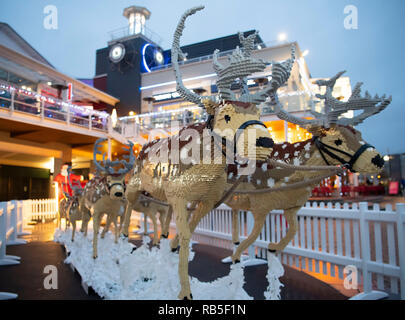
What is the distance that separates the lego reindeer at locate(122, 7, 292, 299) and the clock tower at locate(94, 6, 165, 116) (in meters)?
18.8

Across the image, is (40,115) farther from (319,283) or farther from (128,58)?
(319,283)

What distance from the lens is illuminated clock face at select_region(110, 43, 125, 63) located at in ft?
69.2

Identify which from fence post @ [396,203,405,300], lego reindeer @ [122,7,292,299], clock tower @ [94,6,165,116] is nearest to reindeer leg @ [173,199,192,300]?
lego reindeer @ [122,7,292,299]

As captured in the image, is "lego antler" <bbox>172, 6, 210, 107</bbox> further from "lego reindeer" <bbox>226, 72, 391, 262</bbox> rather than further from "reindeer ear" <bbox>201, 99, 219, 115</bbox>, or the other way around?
"lego reindeer" <bbox>226, 72, 391, 262</bbox>

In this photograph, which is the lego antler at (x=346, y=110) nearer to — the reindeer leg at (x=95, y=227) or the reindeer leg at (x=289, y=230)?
the reindeer leg at (x=289, y=230)

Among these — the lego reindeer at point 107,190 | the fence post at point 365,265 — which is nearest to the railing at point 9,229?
the lego reindeer at point 107,190

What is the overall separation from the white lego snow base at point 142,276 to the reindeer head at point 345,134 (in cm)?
145

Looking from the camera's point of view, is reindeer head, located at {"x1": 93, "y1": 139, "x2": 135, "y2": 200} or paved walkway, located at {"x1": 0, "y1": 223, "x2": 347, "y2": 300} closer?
paved walkway, located at {"x1": 0, "y1": 223, "x2": 347, "y2": 300}

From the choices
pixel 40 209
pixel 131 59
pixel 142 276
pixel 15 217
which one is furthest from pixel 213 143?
pixel 131 59

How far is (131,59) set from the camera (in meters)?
21.1

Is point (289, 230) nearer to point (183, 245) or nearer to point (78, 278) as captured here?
point (183, 245)

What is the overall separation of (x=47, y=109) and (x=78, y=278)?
10164 millimetres

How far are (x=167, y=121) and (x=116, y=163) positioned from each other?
9180mm

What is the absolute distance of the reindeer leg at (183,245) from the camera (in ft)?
7.61
